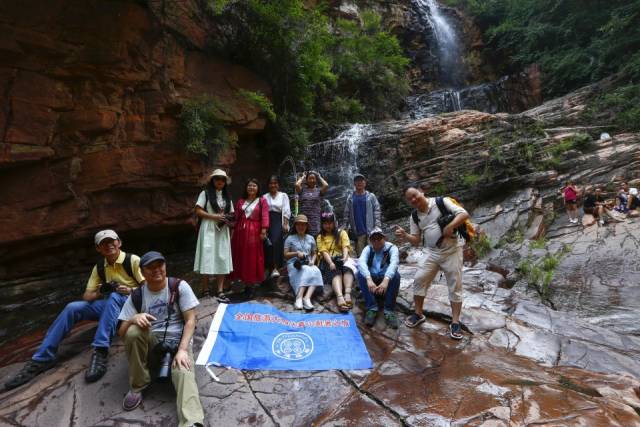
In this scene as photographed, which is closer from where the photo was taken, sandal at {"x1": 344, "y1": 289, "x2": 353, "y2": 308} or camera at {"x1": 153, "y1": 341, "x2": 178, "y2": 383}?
camera at {"x1": 153, "y1": 341, "x2": 178, "y2": 383}

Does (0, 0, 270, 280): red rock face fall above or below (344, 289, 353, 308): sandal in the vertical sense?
above

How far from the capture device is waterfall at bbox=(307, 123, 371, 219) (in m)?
11.5

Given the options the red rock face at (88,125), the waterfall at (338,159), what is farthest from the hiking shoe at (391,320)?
the waterfall at (338,159)

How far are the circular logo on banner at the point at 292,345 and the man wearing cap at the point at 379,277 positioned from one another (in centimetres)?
95

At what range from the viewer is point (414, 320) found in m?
4.61

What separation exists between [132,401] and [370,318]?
2.79 m

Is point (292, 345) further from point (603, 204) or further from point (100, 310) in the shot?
point (603, 204)

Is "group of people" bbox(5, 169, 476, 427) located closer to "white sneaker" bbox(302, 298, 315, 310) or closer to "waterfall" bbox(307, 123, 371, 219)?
"white sneaker" bbox(302, 298, 315, 310)

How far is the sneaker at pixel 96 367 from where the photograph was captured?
11.0ft

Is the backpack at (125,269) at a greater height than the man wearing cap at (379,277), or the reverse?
the backpack at (125,269)

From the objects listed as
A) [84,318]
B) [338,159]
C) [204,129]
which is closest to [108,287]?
[84,318]

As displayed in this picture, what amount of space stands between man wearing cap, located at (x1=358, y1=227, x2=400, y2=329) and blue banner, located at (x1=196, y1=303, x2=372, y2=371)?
0.34 metres

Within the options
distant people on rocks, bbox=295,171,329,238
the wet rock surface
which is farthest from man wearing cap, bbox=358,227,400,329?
distant people on rocks, bbox=295,171,329,238

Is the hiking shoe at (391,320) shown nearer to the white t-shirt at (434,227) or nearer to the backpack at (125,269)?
the white t-shirt at (434,227)
